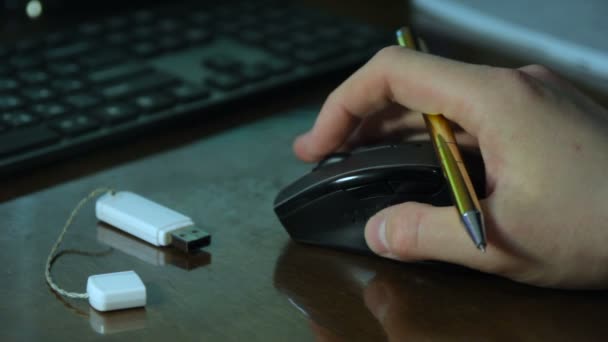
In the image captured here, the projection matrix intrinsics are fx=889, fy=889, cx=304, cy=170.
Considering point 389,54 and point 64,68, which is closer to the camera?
point 389,54

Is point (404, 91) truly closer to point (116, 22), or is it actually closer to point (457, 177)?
point (457, 177)

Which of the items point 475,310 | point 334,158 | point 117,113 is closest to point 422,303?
point 475,310

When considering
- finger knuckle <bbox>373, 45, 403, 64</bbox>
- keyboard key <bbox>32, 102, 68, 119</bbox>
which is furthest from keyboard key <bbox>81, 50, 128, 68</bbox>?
finger knuckle <bbox>373, 45, 403, 64</bbox>

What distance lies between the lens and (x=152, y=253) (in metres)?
0.64

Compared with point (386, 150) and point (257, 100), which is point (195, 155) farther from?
point (386, 150)

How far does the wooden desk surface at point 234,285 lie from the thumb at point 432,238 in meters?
0.03

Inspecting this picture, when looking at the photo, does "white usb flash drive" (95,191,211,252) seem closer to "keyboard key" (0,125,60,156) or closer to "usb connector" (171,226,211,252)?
"usb connector" (171,226,211,252)

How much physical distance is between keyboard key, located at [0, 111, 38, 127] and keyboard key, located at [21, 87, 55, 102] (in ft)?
0.10

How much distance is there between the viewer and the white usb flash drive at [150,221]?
0.64m

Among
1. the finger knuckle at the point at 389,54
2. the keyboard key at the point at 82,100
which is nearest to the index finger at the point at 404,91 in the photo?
the finger knuckle at the point at 389,54

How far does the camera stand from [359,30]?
1.05 metres

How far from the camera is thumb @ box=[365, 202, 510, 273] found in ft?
1.88

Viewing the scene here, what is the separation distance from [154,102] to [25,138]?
0.13 m

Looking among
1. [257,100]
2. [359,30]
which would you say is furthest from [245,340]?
[359,30]
